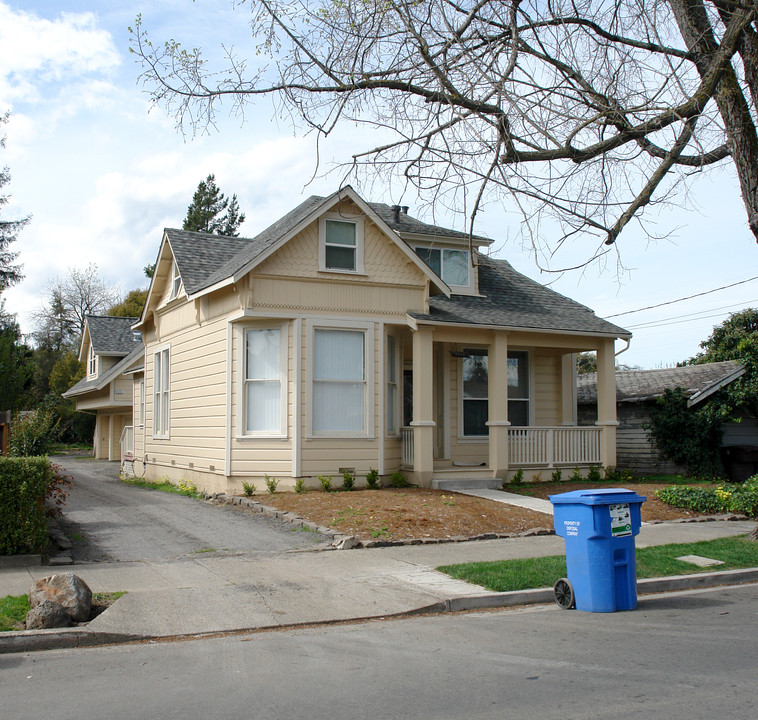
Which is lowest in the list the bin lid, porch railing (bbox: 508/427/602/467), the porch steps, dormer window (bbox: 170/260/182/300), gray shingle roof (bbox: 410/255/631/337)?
the porch steps

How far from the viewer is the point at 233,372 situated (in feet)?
55.4

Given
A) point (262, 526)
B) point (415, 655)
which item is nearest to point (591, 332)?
point (262, 526)

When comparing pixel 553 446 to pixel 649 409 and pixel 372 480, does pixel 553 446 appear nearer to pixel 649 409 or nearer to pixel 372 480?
pixel 372 480

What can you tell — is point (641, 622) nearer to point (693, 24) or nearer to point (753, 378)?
point (693, 24)

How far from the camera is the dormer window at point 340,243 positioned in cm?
1695

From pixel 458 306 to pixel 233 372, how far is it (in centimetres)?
554

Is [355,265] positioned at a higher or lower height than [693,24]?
lower

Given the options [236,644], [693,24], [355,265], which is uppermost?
[693,24]

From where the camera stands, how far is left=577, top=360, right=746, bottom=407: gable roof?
2158 cm

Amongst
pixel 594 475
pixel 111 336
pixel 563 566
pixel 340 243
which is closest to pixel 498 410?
pixel 594 475

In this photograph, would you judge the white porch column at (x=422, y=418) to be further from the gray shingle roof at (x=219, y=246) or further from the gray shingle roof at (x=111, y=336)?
the gray shingle roof at (x=111, y=336)

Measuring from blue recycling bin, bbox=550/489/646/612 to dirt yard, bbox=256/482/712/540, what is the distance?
4.16 metres

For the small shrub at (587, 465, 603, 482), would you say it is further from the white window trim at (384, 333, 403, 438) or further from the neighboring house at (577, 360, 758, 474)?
the white window trim at (384, 333, 403, 438)

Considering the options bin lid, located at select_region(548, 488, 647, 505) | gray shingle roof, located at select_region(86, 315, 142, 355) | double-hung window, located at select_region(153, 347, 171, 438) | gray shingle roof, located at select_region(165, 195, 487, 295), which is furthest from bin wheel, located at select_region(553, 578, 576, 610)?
gray shingle roof, located at select_region(86, 315, 142, 355)
